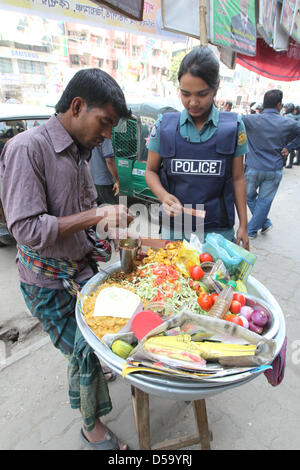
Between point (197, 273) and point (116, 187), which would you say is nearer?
point (197, 273)

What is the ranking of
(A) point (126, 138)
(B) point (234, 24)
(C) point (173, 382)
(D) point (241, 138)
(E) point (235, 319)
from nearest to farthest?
(C) point (173, 382) < (E) point (235, 319) < (D) point (241, 138) < (B) point (234, 24) < (A) point (126, 138)

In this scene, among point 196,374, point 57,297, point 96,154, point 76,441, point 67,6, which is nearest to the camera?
point 196,374

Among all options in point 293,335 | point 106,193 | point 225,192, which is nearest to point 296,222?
point 293,335

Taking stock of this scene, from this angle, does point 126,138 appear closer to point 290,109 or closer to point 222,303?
point 222,303

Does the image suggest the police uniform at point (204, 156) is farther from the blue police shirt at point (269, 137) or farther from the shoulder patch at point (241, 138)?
the blue police shirt at point (269, 137)

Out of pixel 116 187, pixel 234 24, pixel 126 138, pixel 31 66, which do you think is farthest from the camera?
pixel 31 66

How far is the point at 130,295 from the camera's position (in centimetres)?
120

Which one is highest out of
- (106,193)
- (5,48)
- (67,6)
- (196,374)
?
(5,48)

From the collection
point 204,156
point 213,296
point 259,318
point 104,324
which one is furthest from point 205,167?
point 104,324

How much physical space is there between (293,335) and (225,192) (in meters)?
1.59

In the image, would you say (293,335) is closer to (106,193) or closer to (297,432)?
(297,432)

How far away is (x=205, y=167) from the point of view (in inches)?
65.8

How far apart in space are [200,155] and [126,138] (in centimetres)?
328

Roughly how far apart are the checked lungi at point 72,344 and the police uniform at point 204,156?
86 centimetres
